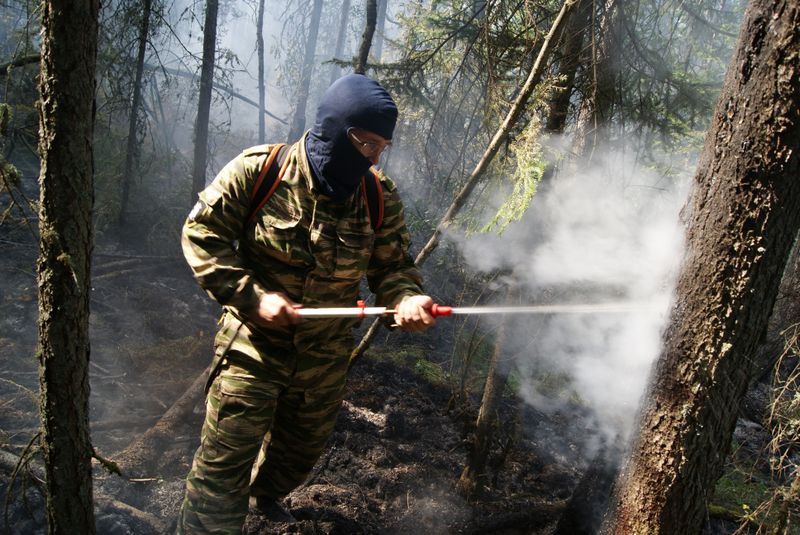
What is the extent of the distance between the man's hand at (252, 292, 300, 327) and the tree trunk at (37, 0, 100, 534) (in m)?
0.81

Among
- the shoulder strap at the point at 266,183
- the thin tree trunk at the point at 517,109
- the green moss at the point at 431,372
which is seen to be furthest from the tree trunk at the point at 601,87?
the green moss at the point at 431,372

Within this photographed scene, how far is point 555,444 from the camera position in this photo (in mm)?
6172

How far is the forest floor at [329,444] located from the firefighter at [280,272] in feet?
2.94

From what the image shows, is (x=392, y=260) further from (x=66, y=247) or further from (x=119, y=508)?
(x=119, y=508)

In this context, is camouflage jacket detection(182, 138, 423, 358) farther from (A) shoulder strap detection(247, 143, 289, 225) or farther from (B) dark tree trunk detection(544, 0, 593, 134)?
(B) dark tree trunk detection(544, 0, 593, 134)

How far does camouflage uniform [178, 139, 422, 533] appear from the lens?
2.81m

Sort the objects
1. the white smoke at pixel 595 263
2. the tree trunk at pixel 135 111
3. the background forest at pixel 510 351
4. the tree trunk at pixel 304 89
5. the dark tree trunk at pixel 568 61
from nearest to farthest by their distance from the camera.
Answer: the background forest at pixel 510 351, the white smoke at pixel 595 263, the dark tree trunk at pixel 568 61, the tree trunk at pixel 135 111, the tree trunk at pixel 304 89

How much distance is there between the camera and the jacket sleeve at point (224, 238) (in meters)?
2.77

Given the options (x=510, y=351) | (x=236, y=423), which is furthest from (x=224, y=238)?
(x=510, y=351)

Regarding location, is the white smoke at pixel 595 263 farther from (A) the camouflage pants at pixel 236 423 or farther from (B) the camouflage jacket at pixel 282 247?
(A) the camouflage pants at pixel 236 423

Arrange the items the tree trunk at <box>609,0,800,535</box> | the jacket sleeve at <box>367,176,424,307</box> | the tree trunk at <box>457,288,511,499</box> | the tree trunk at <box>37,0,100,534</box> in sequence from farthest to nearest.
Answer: the tree trunk at <box>457,288,511,499</box>, the jacket sleeve at <box>367,176,424,307</box>, the tree trunk at <box>609,0,800,535</box>, the tree trunk at <box>37,0,100,534</box>

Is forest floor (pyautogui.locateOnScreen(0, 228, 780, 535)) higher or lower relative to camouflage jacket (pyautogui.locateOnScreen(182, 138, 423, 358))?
lower

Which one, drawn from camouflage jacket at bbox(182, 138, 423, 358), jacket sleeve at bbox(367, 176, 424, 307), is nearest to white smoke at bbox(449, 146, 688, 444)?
jacket sleeve at bbox(367, 176, 424, 307)

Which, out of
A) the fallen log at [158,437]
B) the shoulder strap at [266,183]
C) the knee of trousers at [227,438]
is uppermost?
the shoulder strap at [266,183]
